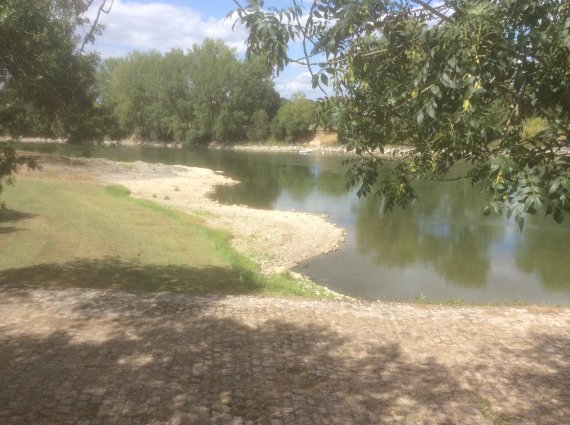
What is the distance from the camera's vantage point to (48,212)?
22.6 m

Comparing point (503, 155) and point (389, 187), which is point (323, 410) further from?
point (503, 155)

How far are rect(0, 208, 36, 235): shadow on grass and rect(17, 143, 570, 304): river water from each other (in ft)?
11.5

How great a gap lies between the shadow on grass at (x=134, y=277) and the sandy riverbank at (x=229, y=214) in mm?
3352

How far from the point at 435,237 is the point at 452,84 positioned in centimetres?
2213

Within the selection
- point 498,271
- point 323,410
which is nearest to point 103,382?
point 323,410

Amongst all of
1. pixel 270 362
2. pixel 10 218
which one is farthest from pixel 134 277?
pixel 10 218

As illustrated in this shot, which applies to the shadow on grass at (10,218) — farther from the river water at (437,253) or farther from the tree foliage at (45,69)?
the tree foliage at (45,69)

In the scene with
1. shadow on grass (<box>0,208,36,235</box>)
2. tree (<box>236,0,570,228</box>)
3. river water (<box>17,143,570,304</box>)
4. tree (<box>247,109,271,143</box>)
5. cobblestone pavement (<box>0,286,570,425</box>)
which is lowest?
river water (<box>17,143,570,304</box>)

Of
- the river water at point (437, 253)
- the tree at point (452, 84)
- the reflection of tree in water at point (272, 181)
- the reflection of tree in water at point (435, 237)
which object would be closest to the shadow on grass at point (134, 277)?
the river water at point (437, 253)

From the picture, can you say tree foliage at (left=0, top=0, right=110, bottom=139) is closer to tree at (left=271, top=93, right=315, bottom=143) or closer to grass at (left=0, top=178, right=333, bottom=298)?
grass at (left=0, top=178, right=333, bottom=298)

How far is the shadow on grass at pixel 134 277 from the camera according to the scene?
43.4ft

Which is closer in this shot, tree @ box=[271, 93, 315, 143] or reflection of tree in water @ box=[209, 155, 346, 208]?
reflection of tree in water @ box=[209, 155, 346, 208]

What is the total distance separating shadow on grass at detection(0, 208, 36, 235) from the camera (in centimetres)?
1833

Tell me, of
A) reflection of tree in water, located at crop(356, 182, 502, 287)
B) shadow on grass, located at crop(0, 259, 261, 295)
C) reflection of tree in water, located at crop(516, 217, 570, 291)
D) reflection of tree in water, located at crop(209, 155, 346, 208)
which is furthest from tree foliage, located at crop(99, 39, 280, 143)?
shadow on grass, located at crop(0, 259, 261, 295)
